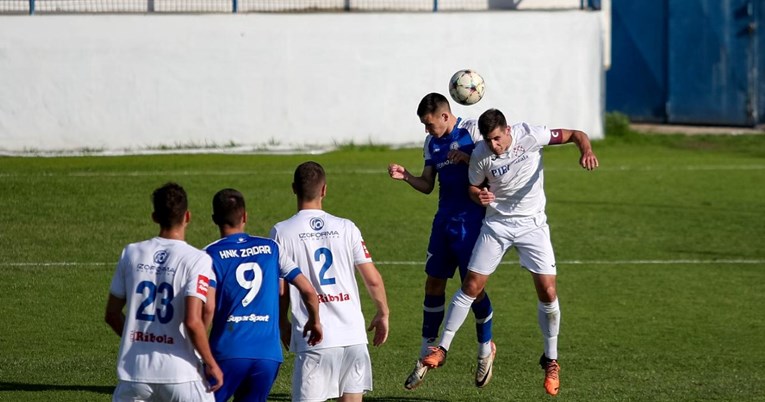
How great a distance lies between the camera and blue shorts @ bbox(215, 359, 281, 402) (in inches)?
284

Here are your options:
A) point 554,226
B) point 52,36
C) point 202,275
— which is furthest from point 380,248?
point 202,275

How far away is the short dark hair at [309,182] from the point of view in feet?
26.0

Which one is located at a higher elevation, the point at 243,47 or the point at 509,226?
the point at 243,47

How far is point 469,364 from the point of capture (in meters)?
11.5

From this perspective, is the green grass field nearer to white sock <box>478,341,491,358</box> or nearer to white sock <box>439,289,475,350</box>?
white sock <box>478,341,491,358</box>

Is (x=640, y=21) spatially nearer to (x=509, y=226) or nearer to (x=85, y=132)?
(x=85, y=132)

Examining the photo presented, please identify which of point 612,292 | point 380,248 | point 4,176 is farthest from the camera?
point 4,176

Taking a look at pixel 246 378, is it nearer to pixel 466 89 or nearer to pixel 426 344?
pixel 426 344

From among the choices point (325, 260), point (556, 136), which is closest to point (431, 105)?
point (556, 136)

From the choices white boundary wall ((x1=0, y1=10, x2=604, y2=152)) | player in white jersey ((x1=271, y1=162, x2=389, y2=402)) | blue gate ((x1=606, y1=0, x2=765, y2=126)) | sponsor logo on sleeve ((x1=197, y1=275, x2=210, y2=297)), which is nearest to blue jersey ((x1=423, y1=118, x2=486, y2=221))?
player in white jersey ((x1=271, y1=162, x2=389, y2=402))

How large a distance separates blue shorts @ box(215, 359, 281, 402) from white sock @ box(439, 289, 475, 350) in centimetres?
314

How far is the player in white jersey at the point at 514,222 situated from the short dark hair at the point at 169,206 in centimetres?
366

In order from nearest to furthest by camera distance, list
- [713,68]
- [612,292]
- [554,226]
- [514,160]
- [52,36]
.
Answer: [514,160] < [612,292] < [554,226] < [52,36] < [713,68]

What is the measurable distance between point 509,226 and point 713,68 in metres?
19.8
